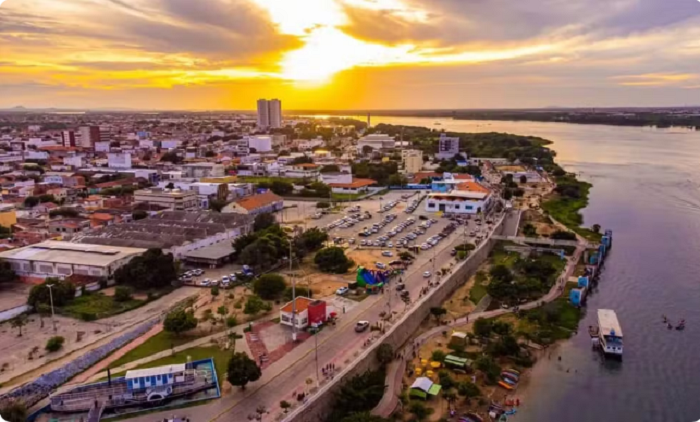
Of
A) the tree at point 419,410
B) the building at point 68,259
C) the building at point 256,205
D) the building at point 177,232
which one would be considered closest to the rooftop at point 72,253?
the building at point 68,259

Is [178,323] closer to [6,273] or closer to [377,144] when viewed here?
[6,273]

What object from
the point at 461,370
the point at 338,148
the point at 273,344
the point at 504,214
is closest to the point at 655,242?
the point at 504,214

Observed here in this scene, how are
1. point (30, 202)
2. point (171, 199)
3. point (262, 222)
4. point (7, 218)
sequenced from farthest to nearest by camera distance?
1. point (30, 202)
2. point (171, 199)
3. point (7, 218)
4. point (262, 222)

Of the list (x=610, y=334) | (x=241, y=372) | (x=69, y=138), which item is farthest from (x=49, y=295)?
(x=69, y=138)

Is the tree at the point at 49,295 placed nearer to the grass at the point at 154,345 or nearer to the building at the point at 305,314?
the grass at the point at 154,345

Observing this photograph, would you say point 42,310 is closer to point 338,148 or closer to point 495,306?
point 495,306
